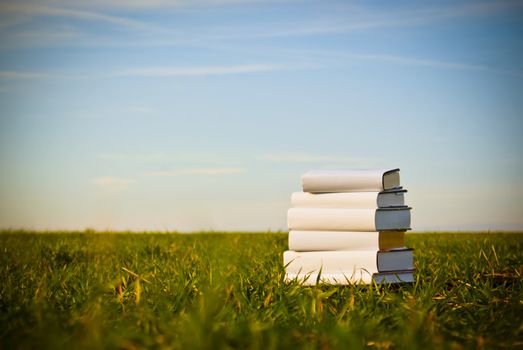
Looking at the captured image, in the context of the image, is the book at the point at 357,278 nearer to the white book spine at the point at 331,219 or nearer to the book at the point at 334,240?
the book at the point at 334,240

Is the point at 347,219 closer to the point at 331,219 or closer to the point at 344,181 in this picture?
the point at 331,219

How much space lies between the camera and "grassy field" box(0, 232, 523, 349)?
243cm

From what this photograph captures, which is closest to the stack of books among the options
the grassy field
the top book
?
the top book

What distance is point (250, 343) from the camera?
7.88ft

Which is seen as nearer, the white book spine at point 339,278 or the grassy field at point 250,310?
the grassy field at point 250,310

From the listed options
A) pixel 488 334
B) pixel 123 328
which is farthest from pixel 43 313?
pixel 488 334

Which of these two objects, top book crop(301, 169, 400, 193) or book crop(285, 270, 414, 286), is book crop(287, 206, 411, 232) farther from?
book crop(285, 270, 414, 286)

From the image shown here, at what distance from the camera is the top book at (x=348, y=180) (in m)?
4.41

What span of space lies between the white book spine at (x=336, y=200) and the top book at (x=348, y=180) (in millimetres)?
41

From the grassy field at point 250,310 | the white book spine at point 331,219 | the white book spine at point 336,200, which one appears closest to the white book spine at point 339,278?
the grassy field at point 250,310

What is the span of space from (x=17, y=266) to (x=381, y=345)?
4432mm

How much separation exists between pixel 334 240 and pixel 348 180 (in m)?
0.47

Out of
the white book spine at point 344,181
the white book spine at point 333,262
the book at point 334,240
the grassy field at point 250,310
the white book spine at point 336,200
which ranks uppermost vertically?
the white book spine at point 344,181

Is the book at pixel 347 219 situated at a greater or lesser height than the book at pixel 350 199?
lesser
